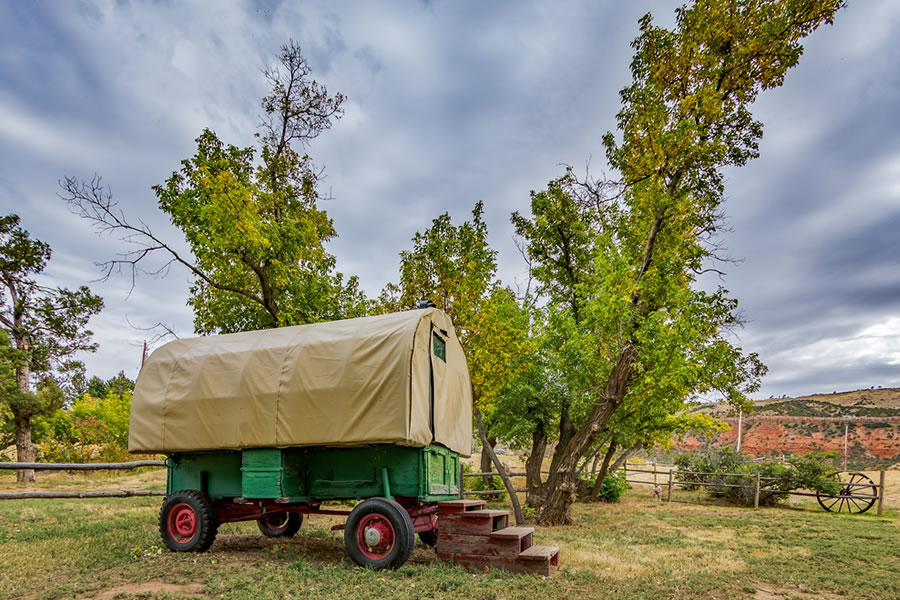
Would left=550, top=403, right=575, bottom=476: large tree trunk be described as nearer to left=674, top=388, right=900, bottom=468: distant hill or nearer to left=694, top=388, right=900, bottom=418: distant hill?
left=674, top=388, right=900, bottom=468: distant hill

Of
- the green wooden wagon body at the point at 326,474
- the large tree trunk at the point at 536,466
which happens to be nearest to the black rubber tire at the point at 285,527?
the green wooden wagon body at the point at 326,474

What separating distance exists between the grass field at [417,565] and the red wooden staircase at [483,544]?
27 cm

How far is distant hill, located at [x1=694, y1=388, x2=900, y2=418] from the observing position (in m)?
51.0

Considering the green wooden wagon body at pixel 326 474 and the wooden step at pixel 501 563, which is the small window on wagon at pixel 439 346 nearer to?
the green wooden wagon body at pixel 326 474

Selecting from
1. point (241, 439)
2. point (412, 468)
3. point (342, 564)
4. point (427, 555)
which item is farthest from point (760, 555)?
point (241, 439)

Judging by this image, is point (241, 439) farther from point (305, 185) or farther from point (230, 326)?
point (305, 185)

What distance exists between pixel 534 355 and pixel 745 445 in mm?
43135

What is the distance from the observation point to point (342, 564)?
6410 millimetres

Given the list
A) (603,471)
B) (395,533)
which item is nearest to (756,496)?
(603,471)

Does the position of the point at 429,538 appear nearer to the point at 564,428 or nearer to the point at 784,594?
the point at 784,594

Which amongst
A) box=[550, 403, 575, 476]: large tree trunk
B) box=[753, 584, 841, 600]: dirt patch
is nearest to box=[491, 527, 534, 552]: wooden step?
box=[753, 584, 841, 600]: dirt patch

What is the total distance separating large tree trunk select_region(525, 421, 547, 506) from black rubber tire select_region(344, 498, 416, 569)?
12.0 m

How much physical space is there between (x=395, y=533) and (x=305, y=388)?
216 cm

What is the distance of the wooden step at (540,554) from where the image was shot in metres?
6.20
